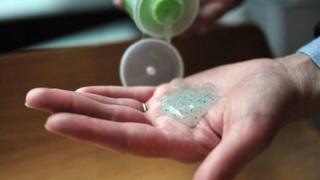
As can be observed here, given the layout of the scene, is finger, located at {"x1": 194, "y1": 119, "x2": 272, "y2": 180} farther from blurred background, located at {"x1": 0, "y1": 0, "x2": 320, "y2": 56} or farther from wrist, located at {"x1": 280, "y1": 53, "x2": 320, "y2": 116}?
blurred background, located at {"x1": 0, "y1": 0, "x2": 320, "y2": 56}

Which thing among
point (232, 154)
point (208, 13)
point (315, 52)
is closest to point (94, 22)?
point (208, 13)

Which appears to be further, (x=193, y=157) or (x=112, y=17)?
(x=112, y=17)

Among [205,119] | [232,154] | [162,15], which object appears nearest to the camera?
[232,154]

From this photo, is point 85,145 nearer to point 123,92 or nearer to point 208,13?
point 123,92

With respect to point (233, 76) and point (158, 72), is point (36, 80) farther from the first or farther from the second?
point (233, 76)

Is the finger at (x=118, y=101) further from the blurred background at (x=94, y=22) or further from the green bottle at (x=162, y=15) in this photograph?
the blurred background at (x=94, y=22)

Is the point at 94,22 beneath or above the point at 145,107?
above

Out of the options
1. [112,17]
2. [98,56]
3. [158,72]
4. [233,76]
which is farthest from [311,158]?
[112,17]
